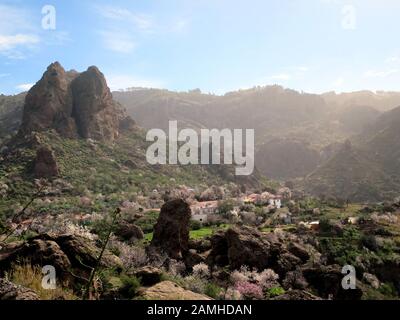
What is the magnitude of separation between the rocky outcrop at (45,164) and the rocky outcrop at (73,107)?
1740 cm

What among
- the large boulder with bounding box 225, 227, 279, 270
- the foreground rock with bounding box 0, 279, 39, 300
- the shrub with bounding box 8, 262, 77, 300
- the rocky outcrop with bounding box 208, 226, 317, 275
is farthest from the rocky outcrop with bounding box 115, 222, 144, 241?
the foreground rock with bounding box 0, 279, 39, 300

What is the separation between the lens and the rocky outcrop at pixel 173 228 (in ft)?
110

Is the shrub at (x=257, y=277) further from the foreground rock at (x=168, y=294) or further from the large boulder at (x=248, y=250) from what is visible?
the foreground rock at (x=168, y=294)

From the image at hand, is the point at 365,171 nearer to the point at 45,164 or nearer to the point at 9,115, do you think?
the point at 45,164

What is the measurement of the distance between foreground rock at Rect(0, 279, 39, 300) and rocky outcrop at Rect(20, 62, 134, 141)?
3560 inches

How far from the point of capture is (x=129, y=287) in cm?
1095

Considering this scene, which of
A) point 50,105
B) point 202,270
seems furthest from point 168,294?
point 50,105

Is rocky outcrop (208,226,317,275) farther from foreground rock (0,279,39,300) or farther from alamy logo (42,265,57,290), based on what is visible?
foreground rock (0,279,39,300)

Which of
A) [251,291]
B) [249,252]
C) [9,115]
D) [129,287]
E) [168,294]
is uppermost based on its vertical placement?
[9,115]

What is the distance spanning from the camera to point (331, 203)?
85625mm

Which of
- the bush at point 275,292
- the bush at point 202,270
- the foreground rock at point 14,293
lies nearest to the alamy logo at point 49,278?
the foreground rock at point 14,293

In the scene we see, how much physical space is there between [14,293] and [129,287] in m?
4.20

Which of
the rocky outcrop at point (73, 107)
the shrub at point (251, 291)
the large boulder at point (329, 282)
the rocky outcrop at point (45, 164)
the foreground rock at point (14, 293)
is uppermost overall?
the rocky outcrop at point (73, 107)

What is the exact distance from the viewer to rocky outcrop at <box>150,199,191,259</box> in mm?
33438
